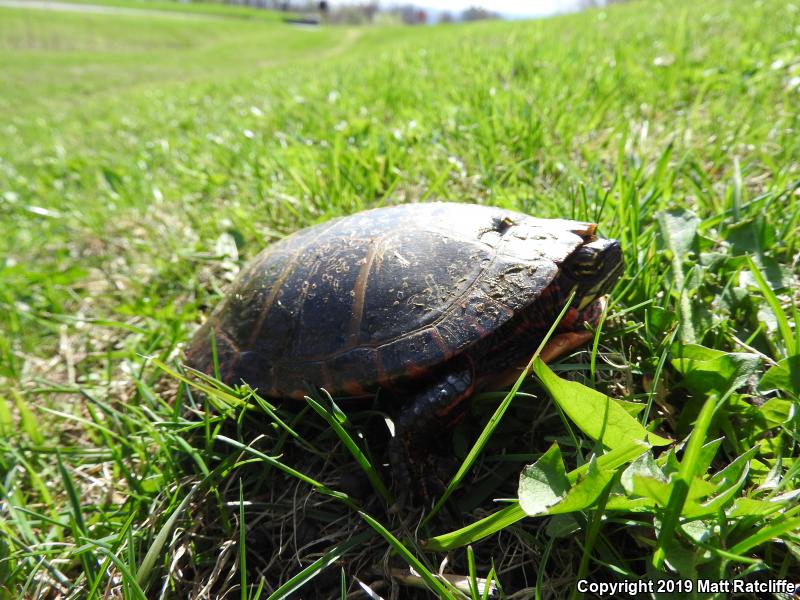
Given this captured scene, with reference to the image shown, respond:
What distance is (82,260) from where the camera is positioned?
11.1 ft

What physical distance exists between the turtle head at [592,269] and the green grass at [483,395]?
0.14 meters

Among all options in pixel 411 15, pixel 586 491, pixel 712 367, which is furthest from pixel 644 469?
pixel 411 15

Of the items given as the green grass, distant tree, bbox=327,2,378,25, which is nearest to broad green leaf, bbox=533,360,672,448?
the green grass

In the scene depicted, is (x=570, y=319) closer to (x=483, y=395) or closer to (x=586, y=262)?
(x=586, y=262)

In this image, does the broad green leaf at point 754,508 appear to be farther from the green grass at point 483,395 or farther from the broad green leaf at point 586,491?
the broad green leaf at point 586,491

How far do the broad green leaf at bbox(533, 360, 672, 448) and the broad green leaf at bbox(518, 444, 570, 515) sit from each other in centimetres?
13

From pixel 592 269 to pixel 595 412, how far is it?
1.73 feet

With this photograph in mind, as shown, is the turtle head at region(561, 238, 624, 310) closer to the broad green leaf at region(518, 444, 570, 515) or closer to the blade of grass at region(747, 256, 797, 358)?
the blade of grass at region(747, 256, 797, 358)

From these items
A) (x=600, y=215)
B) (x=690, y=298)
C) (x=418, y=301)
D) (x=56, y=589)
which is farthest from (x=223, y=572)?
(x=600, y=215)

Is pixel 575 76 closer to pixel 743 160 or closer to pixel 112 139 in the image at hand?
pixel 743 160

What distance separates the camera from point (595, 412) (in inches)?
43.7

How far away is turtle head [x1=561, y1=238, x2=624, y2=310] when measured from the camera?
1451mm

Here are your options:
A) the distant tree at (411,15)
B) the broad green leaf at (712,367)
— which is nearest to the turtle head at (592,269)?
the broad green leaf at (712,367)

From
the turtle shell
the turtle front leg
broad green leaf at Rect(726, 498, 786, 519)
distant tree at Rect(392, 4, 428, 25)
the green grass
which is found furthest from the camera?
distant tree at Rect(392, 4, 428, 25)
